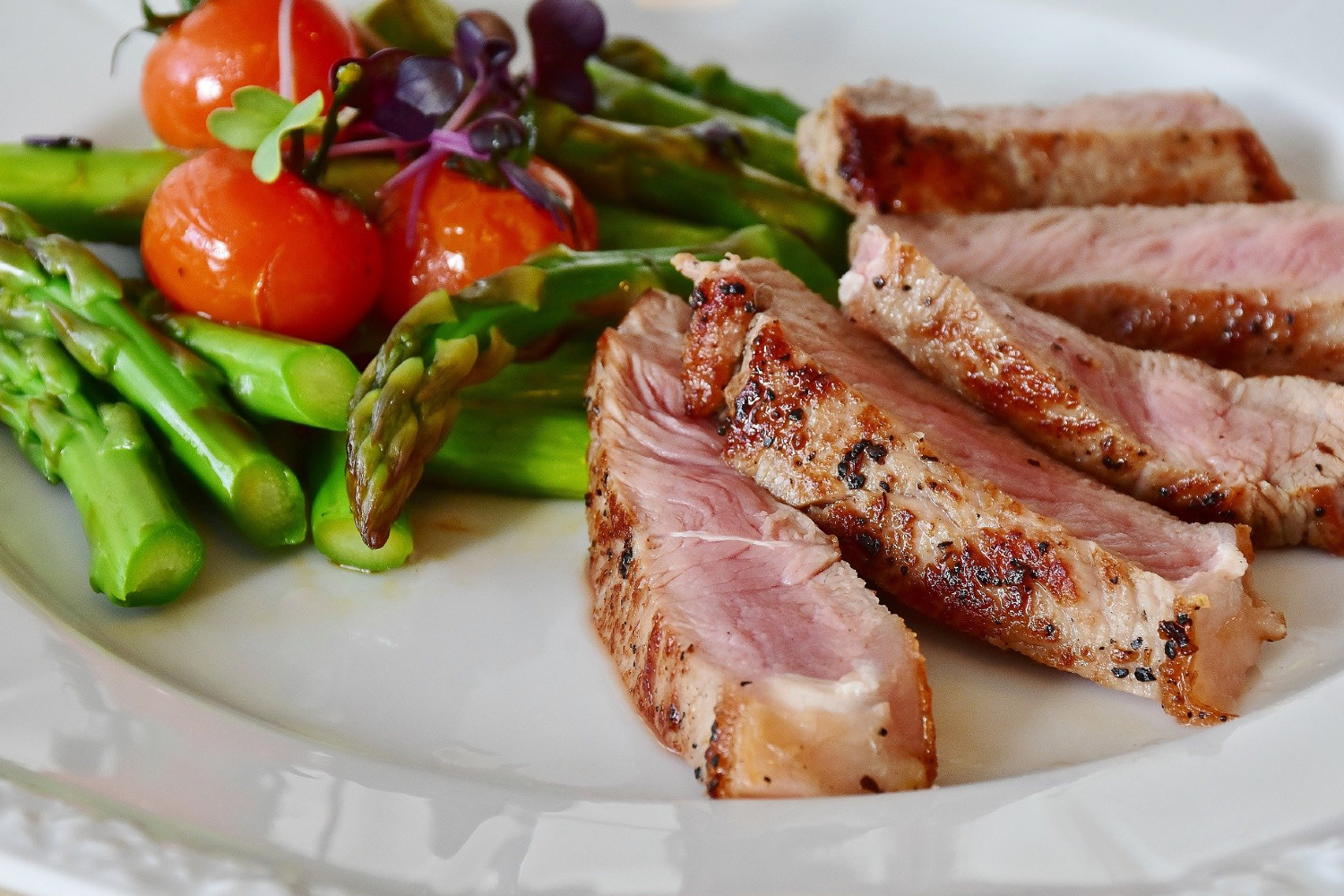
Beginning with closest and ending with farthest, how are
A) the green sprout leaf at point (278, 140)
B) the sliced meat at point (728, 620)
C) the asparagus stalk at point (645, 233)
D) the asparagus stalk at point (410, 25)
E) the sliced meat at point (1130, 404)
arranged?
the sliced meat at point (728, 620)
the sliced meat at point (1130, 404)
the green sprout leaf at point (278, 140)
the asparagus stalk at point (645, 233)
the asparagus stalk at point (410, 25)

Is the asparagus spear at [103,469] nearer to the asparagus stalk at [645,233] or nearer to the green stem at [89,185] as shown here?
the green stem at [89,185]

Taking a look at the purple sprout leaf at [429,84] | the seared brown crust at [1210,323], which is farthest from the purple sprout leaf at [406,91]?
the seared brown crust at [1210,323]

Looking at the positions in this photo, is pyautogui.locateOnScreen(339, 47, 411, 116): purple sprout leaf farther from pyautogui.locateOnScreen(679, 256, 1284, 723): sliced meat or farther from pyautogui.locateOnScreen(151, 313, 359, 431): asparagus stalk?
pyautogui.locateOnScreen(679, 256, 1284, 723): sliced meat

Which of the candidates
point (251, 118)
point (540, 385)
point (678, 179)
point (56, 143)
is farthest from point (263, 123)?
point (678, 179)

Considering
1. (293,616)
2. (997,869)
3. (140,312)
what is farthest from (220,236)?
(997,869)

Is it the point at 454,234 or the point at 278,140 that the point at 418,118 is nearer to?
the point at 454,234

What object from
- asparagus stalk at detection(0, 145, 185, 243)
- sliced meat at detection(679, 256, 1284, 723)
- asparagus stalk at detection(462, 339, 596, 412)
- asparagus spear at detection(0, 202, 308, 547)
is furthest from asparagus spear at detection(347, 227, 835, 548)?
asparagus stalk at detection(0, 145, 185, 243)

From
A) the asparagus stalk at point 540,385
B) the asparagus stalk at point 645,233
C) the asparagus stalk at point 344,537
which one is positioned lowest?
the asparagus stalk at point 344,537

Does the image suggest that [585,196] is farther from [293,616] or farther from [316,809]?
[316,809]
